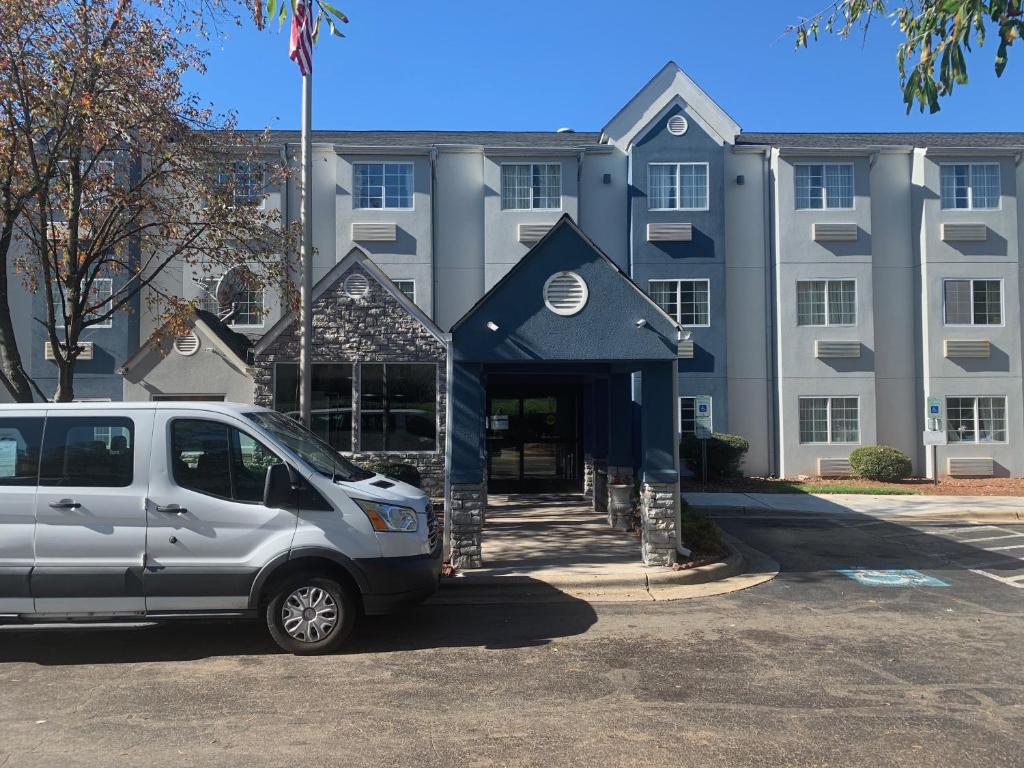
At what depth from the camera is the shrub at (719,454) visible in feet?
66.7

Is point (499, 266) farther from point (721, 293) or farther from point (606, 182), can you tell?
point (721, 293)

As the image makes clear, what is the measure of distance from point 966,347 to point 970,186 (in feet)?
15.5

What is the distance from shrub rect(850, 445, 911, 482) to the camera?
2073 centimetres

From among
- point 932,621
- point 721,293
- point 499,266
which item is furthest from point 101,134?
point 721,293

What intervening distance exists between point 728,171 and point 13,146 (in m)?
18.3

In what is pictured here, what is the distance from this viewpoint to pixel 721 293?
21750 millimetres

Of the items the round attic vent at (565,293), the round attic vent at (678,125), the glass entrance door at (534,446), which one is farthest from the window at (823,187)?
the round attic vent at (565,293)

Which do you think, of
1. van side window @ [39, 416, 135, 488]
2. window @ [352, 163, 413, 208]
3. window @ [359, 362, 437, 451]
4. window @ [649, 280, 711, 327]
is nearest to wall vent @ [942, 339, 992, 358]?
window @ [649, 280, 711, 327]

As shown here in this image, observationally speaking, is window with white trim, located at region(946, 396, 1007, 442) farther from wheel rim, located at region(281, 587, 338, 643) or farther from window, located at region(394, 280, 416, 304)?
wheel rim, located at region(281, 587, 338, 643)

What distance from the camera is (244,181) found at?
11578 millimetres

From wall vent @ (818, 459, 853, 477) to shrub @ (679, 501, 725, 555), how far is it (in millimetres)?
12953

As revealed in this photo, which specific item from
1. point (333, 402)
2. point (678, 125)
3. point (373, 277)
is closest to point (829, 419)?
point (678, 125)

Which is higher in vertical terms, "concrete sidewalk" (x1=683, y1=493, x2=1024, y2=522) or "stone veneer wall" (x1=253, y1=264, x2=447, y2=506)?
"stone veneer wall" (x1=253, y1=264, x2=447, y2=506)

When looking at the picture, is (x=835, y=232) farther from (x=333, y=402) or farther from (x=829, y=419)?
(x=333, y=402)
